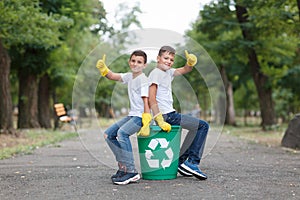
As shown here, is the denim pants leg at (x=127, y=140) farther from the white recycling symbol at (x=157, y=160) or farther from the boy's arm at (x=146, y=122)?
the white recycling symbol at (x=157, y=160)

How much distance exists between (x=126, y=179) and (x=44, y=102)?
20219 mm

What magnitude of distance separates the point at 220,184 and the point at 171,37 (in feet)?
7.29

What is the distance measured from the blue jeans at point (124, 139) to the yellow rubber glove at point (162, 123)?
24 cm

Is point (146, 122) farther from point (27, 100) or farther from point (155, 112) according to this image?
point (27, 100)

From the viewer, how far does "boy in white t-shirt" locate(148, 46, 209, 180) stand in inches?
266

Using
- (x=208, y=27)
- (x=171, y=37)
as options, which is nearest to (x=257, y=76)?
(x=208, y=27)

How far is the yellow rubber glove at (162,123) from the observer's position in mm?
6641

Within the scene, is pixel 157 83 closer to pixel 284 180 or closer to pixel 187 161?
pixel 187 161

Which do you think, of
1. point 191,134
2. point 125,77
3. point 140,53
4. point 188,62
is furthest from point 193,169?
point 140,53

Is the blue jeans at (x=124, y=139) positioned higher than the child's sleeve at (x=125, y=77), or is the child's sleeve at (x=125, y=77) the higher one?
the child's sleeve at (x=125, y=77)

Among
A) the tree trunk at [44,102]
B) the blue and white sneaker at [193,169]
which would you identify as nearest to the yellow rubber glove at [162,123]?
the blue and white sneaker at [193,169]

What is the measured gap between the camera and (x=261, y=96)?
2353 centimetres

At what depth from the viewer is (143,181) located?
6.85m

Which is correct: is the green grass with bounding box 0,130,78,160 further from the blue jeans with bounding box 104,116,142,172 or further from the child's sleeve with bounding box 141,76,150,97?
the child's sleeve with bounding box 141,76,150,97
